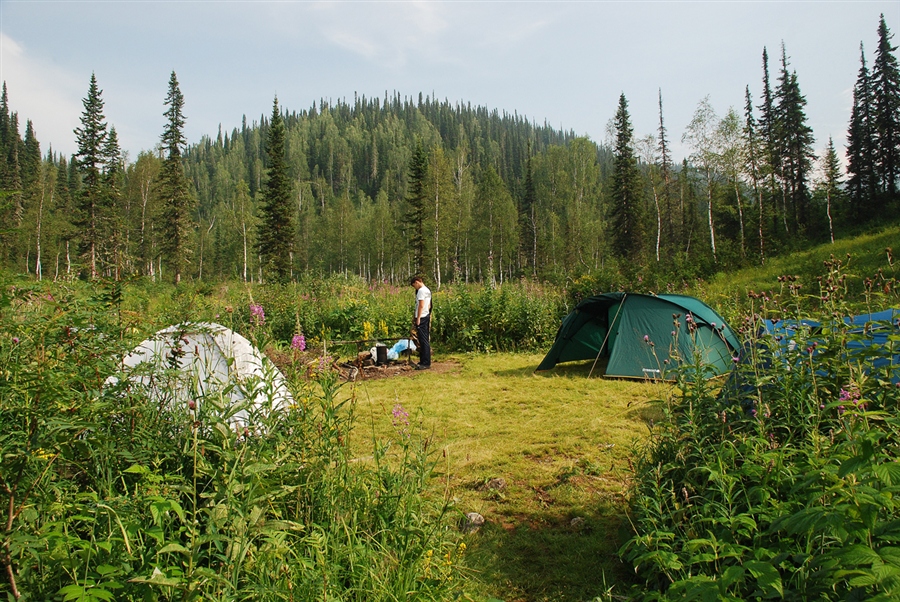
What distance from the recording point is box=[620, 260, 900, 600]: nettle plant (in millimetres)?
1442

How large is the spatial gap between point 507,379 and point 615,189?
3000cm

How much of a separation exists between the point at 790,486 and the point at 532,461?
261cm

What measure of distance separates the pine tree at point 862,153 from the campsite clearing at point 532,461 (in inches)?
1240

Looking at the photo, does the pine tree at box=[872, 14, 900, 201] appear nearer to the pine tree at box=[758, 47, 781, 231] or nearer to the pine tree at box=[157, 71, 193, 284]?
the pine tree at box=[758, 47, 781, 231]

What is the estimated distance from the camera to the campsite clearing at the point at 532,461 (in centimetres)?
285

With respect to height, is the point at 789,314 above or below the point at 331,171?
below

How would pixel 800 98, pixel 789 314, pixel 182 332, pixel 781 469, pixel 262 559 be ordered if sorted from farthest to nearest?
pixel 800 98, pixel 789 314, pixel 182 332, pixel 781 469, pixel 262 559

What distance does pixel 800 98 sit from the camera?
34.0 metres

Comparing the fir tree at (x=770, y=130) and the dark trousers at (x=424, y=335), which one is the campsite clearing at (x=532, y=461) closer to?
the dark trousers at (x=424, y=335)

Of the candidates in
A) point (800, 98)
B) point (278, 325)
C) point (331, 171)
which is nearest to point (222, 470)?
point (278, 325)

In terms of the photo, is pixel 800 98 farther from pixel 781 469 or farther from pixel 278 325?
pixel 781 469

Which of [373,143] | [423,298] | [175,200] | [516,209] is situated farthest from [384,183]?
[423,298]

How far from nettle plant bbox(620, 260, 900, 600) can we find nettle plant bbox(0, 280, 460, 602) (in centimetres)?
114

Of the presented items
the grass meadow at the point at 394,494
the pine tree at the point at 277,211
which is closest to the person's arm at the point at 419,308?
the grass meadow at the point at 394,494
